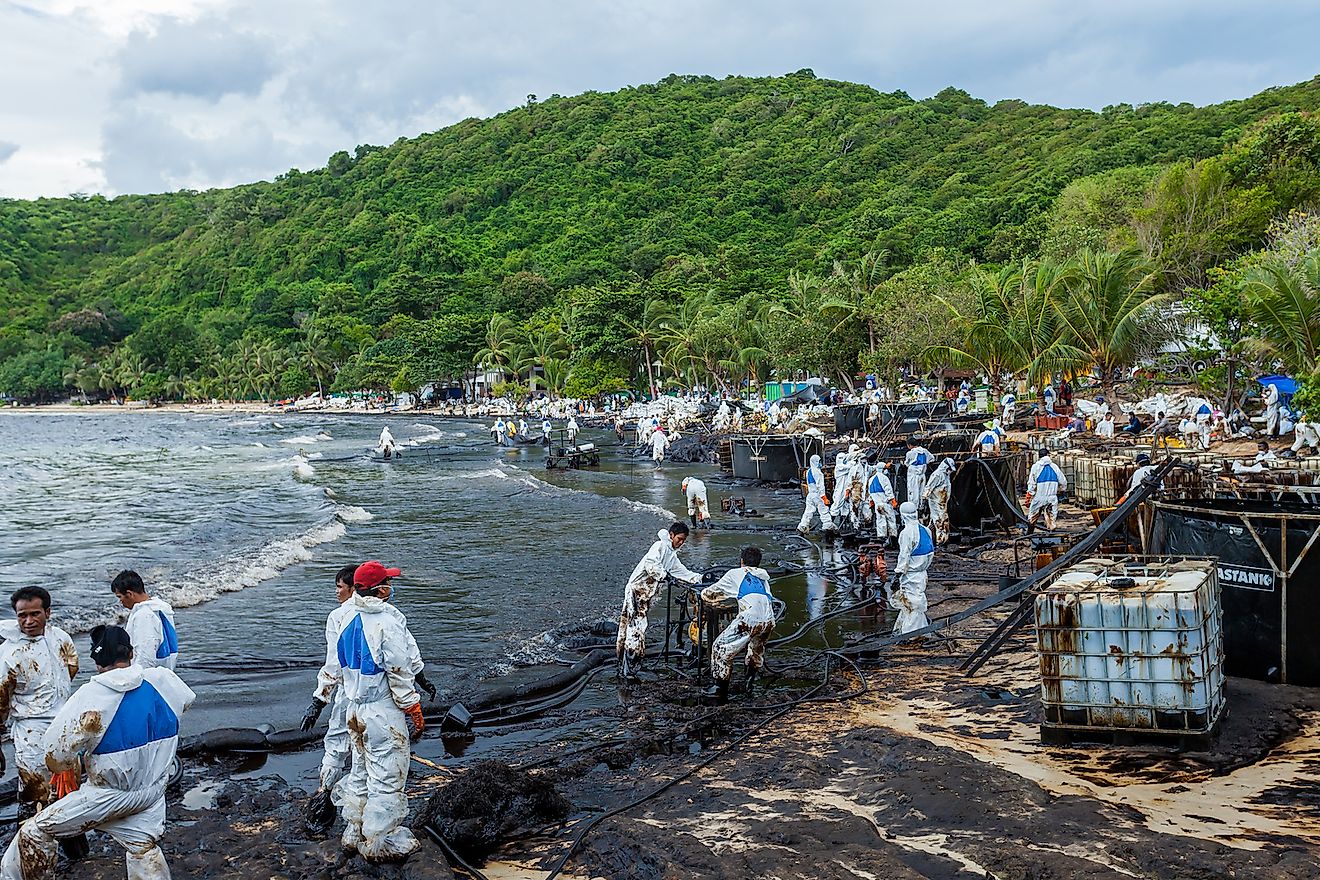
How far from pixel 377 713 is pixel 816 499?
15.0 metres

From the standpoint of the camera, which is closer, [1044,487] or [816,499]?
[1044,487]

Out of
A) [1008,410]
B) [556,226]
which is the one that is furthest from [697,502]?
[556,226]

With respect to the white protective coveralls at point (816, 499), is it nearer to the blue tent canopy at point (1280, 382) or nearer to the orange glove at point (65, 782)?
the orange glove at point (65, 782)

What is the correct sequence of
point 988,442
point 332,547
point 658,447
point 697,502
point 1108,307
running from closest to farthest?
point 697,502
point 332,547
point 988,442
point 1108,307
point 658,447

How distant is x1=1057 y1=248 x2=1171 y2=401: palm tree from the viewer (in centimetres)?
2828

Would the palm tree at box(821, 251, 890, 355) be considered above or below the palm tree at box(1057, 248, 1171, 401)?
above

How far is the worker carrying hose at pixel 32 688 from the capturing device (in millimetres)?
6578

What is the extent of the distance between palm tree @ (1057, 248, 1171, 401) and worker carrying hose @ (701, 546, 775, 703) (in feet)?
75.0

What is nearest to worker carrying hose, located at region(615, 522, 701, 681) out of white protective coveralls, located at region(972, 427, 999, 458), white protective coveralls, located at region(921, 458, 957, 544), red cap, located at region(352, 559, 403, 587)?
red cap, located at region(352, 559, 403, 587)

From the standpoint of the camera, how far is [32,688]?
21.9 feet

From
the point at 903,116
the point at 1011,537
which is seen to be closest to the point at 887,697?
the point at 1011,537

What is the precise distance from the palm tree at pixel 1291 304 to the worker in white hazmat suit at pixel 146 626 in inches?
778

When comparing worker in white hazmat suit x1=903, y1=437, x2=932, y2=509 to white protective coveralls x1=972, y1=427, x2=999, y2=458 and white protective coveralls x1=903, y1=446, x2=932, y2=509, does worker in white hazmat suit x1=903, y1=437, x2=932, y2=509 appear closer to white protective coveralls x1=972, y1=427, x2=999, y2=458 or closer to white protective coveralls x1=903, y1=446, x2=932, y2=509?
white protective coveralls x1=903, y1=446, x2=932, y2=509

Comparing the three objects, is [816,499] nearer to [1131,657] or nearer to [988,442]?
[988,442]
